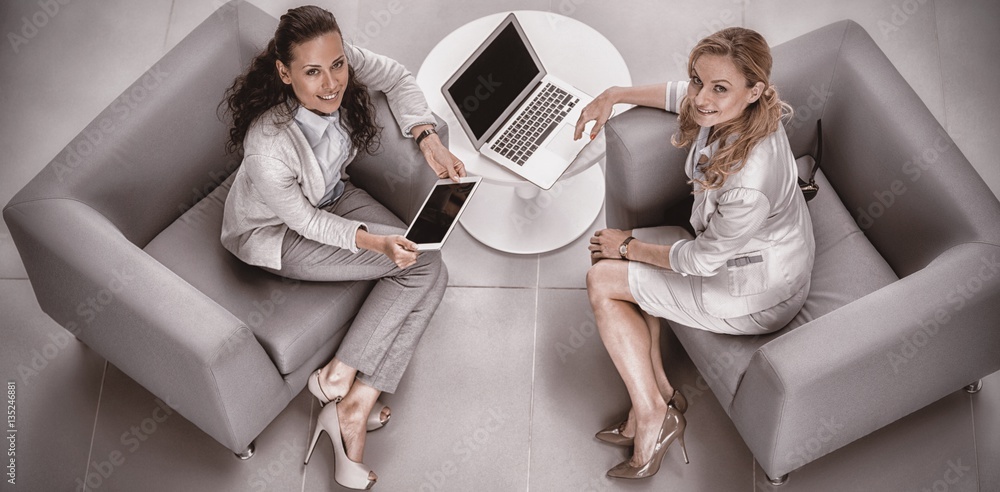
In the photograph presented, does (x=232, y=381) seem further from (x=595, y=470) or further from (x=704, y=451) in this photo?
(x=704, y=451)

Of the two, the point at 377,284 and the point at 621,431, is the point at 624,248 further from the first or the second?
the point at 377,284

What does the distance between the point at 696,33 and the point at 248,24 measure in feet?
5.76

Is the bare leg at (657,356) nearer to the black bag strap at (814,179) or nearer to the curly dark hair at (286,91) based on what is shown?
the black bag strap at (814,179)

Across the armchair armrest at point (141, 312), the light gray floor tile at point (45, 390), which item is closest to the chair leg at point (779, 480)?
the armchair armrest at point (141, 312)

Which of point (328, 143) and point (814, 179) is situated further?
point (814, 179)

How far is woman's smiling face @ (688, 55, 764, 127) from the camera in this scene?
1812mm

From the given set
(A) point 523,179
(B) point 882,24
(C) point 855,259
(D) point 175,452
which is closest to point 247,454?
(D) point 175,452

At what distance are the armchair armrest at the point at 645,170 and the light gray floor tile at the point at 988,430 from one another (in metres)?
1.06

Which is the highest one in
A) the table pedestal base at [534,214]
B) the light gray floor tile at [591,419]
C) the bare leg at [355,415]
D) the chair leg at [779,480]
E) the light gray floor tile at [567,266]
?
the table pedestal base at [534,214]

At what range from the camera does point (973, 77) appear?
3010mm

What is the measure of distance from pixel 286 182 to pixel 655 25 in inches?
71.4

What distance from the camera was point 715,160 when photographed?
1906 mm

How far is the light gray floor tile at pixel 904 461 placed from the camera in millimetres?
2354

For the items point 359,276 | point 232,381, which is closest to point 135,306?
point 232,381
